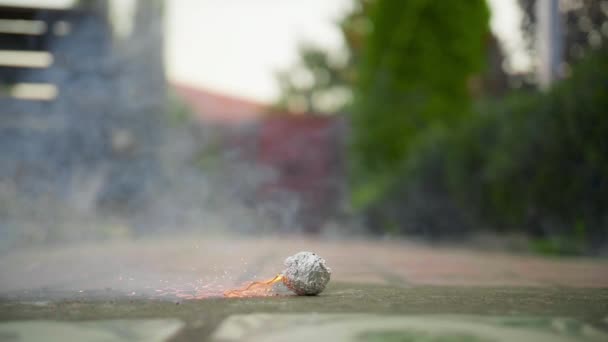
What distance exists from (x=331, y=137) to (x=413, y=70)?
3.28 meters

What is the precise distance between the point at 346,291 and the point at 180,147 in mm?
7104

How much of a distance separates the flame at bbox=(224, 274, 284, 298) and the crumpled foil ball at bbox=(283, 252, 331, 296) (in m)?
0.06

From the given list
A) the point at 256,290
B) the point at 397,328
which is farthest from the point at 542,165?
the point at 397,328

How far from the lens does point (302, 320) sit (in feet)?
4.59

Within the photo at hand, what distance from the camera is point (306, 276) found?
6.31 feet

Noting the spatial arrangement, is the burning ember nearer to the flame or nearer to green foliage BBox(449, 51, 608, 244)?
the flame

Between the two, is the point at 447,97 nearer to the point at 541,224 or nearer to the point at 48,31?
the point at 541,224

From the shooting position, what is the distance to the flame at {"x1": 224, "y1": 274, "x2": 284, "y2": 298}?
1.90 meters

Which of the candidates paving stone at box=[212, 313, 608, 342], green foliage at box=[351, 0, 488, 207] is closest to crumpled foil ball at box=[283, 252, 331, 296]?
paving stone at box=[212, 313, 608, 342]

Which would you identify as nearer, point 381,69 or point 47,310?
point 47,310

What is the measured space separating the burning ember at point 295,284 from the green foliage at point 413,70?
5285 mm

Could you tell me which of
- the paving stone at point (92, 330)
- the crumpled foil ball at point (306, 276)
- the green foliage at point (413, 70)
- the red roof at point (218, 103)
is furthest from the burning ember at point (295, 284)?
the red roof at point (218, 103)

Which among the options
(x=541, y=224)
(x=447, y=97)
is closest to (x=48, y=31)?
(x=447, y=97)

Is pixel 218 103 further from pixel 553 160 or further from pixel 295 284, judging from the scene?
pixel 295 284
